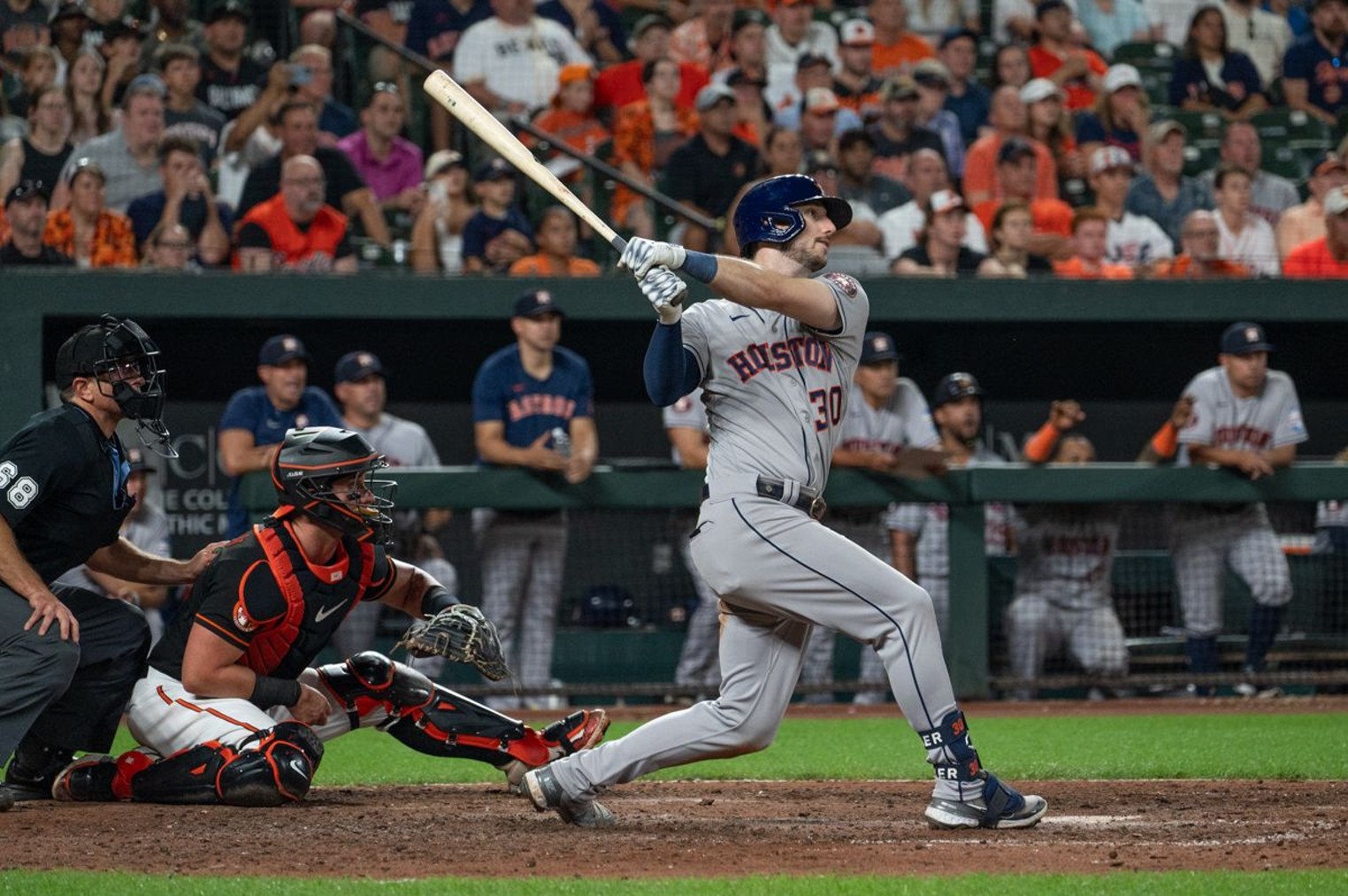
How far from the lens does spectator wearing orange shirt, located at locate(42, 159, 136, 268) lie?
8.41 m

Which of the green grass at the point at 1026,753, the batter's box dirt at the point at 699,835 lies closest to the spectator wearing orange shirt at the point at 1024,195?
the green grass at the point at 1026,753

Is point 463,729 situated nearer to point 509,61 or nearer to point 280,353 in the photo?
point 280,353

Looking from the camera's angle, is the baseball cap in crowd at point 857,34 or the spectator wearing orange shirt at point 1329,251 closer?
the spectator wearing orange shirt at point 1329,251

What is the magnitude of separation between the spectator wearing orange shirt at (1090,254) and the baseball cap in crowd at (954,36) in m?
1.82

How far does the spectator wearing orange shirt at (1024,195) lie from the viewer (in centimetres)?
973

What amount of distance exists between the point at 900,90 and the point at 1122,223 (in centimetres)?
150

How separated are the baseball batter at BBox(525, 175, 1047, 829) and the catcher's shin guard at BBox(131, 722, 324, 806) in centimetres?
74

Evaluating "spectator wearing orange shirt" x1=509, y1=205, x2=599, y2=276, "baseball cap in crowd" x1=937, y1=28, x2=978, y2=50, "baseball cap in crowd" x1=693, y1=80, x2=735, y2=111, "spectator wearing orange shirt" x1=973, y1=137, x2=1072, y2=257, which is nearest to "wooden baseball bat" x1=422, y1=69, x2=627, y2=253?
"spectator wearing orange shirt" x1=509, y1=205, x2=599, y2=276

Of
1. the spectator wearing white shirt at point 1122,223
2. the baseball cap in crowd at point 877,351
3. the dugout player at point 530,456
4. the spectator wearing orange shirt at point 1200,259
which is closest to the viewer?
the dugout player at point 530,456

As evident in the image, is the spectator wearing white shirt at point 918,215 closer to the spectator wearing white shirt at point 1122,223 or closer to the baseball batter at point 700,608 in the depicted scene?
the spectator wearing white shirt at point 1122,223

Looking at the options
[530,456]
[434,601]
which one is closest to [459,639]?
[434,601]

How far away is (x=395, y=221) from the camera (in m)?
9.38

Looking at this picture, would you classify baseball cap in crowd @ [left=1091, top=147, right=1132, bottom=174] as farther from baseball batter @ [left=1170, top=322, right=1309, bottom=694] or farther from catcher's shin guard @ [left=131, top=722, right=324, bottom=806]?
catcher's shin guard @ [left=131, top=722, right=324, bottom=806]

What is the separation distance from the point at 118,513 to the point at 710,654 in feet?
12.5
